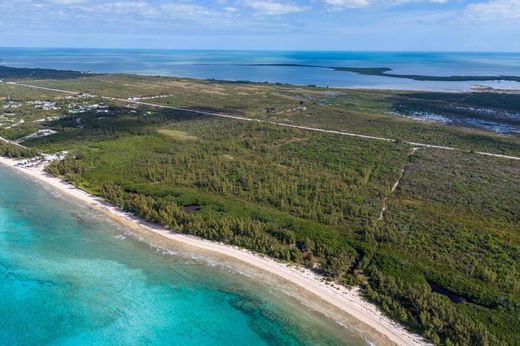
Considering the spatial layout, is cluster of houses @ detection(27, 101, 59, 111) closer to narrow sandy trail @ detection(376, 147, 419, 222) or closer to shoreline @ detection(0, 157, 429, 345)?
shoreline @ detection(0, 157, 429, 345)

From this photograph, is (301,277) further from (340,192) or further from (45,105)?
(45,105)

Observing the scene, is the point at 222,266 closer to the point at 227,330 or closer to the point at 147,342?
the point at 227,330

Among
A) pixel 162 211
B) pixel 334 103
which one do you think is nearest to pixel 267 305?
pixel 162 211

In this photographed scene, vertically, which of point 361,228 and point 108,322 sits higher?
point 361,228

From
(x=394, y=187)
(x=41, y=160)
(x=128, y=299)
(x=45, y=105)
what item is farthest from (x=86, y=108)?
(x=394, y=187)

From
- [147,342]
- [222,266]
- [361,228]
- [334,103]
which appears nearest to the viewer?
[147,342]

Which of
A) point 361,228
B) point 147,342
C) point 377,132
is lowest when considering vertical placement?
point 147,342
